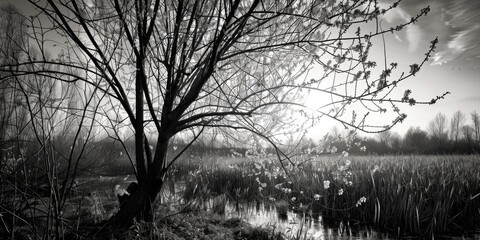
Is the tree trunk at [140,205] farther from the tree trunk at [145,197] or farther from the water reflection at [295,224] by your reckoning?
the water reflection at [295,224]

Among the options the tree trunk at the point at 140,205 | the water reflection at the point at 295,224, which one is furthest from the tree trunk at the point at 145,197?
the water reflection at the point at 295,224

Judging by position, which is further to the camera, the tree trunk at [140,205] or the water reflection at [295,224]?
the water reflection at [295,224]

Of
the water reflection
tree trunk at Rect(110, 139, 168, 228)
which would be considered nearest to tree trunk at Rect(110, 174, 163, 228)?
tree trunk at Rect(110, 139, 168, 228)

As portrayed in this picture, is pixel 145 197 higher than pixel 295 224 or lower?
higher

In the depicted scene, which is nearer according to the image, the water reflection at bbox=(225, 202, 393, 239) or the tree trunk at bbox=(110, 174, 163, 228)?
the tree trunk at bbox=(110, 174, 163, 228)

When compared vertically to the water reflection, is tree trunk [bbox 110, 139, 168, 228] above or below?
above

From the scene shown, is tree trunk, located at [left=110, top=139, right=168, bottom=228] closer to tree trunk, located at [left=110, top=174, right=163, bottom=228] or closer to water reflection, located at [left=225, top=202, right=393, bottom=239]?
tree trunk, located at [left=110, top=174, right=163, bottom=228]

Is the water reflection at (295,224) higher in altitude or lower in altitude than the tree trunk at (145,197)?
lower

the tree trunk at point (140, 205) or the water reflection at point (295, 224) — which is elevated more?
the tree trunk at point (140, 205)

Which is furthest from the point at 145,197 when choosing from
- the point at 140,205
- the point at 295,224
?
the point at 295,224

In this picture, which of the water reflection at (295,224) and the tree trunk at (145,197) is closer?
the tree trunk at (145,197)

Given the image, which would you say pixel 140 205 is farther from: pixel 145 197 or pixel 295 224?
pixel 295 224

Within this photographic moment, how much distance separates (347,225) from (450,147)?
32693 mm

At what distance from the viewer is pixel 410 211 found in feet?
14.2
